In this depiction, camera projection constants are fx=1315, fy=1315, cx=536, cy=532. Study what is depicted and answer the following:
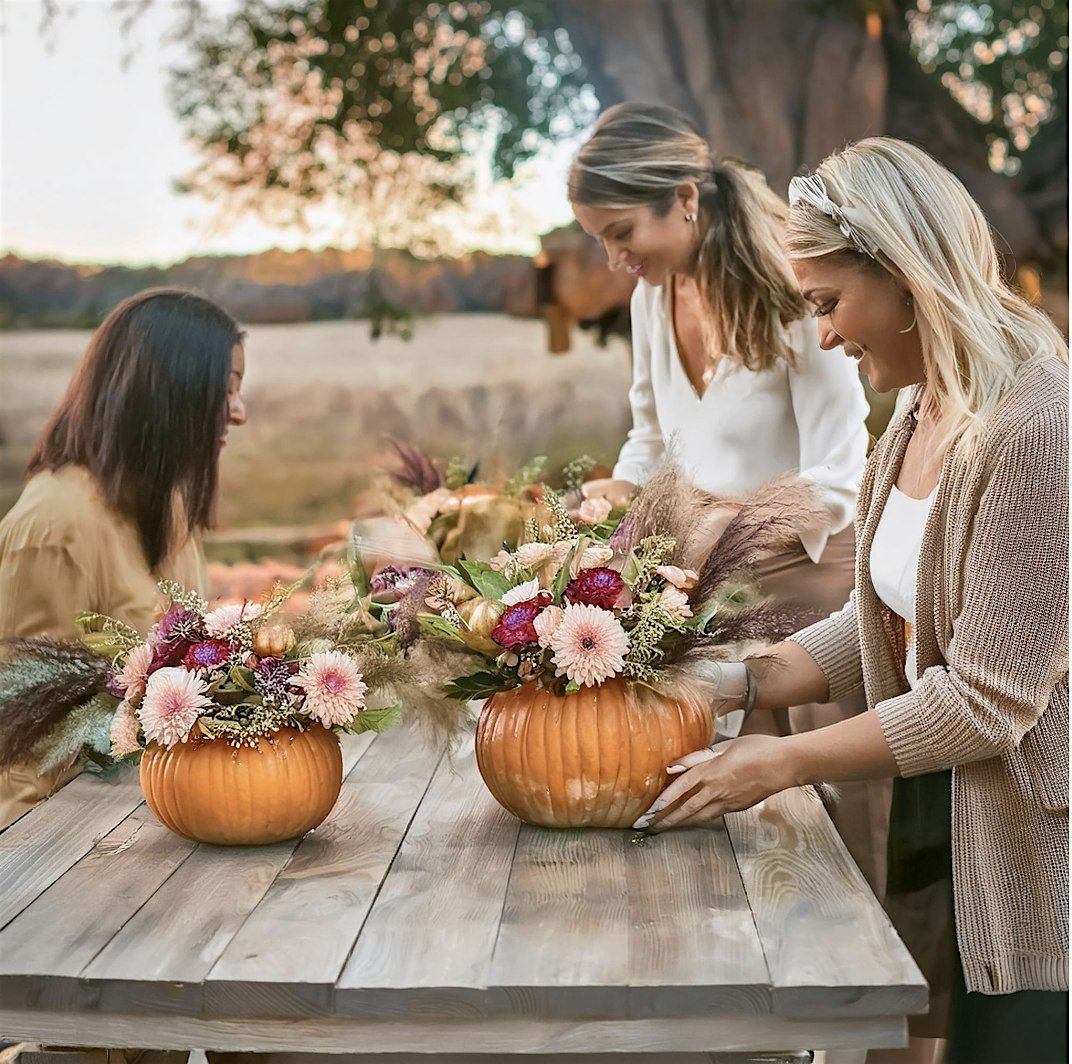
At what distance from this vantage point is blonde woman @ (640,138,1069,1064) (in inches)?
55.4

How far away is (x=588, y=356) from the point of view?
5.23m

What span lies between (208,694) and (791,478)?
0.72m

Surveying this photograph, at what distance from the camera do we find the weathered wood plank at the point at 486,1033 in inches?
44.7

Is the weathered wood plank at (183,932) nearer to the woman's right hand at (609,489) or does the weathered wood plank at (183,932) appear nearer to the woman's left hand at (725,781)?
the woman's left hand at (725,781)

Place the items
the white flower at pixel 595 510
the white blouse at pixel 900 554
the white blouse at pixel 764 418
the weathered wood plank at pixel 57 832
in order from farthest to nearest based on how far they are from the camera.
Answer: the white blouse at pixel 764 418
the white flower at pixel 595 510
the white blouse at pixel 900 554
the weathered wood plank at pixel 57 832

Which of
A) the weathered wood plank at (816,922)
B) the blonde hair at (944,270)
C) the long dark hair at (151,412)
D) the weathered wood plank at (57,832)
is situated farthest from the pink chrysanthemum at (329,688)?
the long dark hair at (151,412)

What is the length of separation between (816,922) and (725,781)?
0.24 meters

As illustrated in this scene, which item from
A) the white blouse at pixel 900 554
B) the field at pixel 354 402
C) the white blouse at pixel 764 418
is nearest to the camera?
the white blouse at pixel 900 554

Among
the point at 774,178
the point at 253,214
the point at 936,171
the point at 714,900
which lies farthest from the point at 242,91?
the point at 714,900

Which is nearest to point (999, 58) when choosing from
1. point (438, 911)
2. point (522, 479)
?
point (522, 479)

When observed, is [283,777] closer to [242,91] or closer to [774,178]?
[774,178]

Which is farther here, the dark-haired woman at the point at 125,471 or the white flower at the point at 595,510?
the dark-haired woman at the point at 125,471

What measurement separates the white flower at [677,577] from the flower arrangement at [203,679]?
317mm

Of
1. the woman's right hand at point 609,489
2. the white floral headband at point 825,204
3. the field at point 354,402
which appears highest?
the white floral headband at point 825,204
